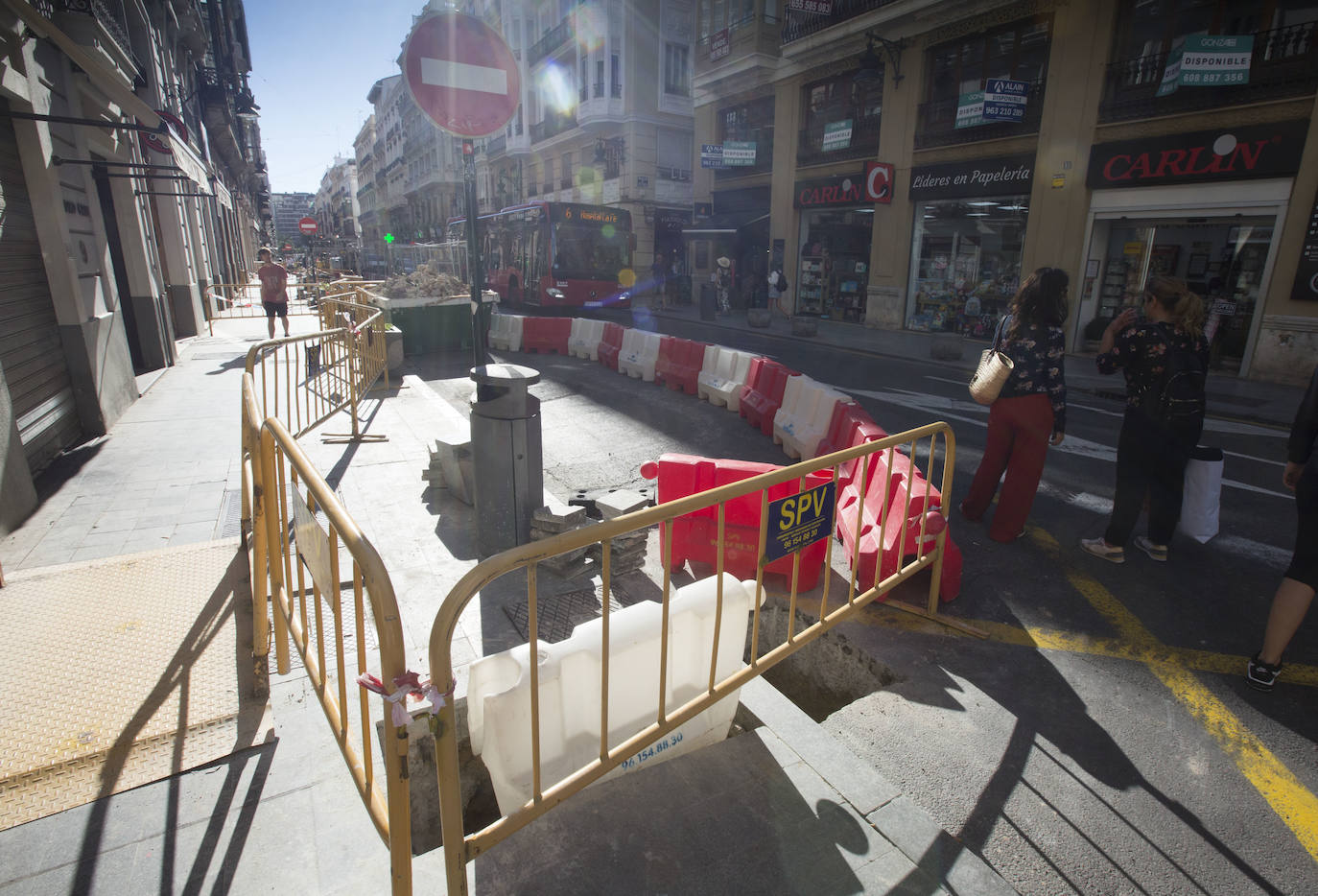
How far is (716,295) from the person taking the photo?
2459 centimetres

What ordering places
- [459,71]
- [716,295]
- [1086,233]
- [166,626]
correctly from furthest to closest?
[716,295], [1086,233], [459,71], [166,626]

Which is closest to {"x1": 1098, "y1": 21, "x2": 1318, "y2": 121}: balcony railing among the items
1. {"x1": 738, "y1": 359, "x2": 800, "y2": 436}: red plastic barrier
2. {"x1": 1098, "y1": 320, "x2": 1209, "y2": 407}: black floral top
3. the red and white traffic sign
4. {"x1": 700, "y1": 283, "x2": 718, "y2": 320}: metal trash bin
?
{"x1": 700, "y1": 283, "x2": 718, "y2": 320}: metal trash bin

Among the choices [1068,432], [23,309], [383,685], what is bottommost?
[1068,432]

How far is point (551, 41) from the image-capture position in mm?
37469

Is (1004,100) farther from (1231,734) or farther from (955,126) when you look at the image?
(1231,734)

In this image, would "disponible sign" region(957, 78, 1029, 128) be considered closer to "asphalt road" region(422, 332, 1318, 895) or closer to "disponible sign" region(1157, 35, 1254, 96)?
"disponible sign" region(1157, 35, 1254, 96)

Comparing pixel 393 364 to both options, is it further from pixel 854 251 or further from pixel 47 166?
pixel 854 251

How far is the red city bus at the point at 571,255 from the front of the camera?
21938 millimetres

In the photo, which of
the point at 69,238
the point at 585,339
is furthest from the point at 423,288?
the point at 69,238

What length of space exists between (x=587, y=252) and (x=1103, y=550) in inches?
771

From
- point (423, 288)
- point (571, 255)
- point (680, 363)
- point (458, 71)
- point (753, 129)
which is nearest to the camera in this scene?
point (458, 71)

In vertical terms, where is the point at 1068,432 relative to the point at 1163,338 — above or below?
below

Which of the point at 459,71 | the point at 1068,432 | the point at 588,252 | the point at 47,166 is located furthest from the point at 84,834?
the point at 588,252

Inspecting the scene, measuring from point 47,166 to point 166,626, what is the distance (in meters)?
5.50
